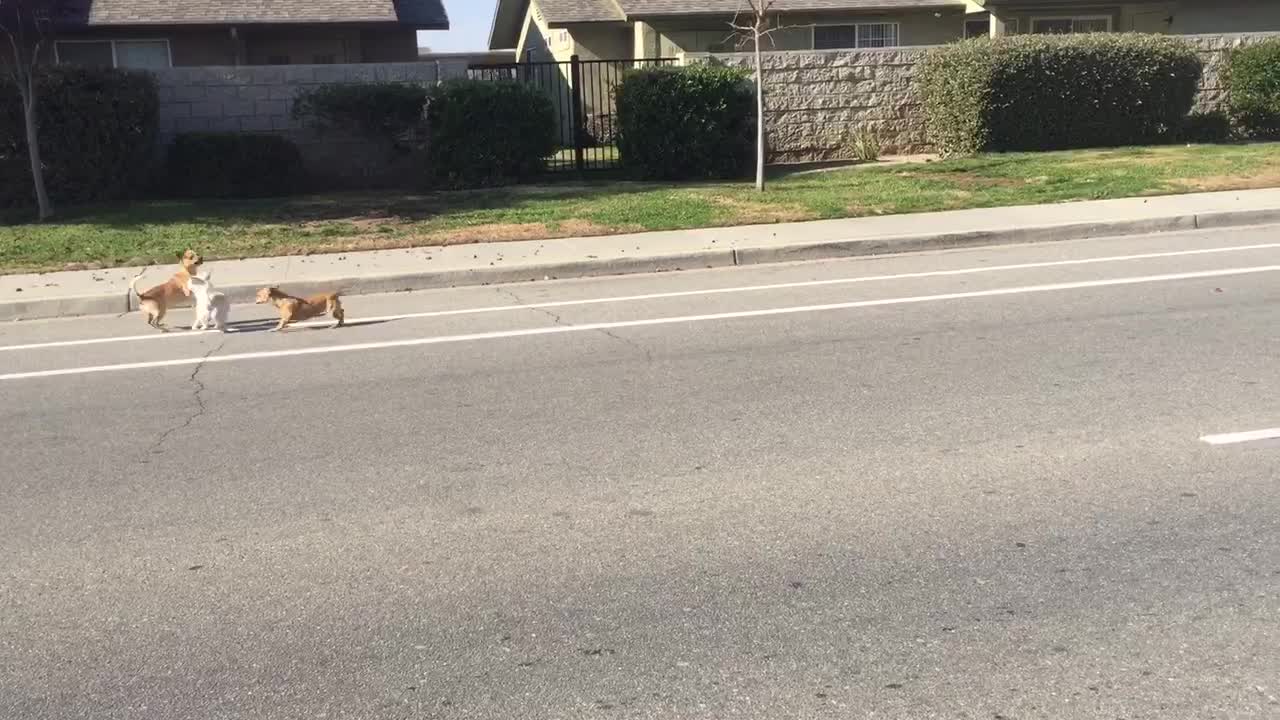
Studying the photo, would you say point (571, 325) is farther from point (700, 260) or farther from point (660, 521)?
point (660, 521)

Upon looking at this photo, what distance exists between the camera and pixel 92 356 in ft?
29.7

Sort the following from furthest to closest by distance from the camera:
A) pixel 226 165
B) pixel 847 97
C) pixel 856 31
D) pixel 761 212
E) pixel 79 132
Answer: pixel 856 31
pixel 847 97
pixel 226 165
pixel 79 132
pixel 761 212

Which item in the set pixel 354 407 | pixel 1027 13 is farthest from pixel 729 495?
pixel 1027 13

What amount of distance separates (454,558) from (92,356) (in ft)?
17.1

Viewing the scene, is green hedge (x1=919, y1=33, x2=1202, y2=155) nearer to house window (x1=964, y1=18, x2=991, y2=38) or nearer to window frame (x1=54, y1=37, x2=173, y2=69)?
house window (x1=964, y1=18, x2=991, y2=38)

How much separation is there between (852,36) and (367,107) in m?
12.5

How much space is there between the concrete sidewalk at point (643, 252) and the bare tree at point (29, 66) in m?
3.48

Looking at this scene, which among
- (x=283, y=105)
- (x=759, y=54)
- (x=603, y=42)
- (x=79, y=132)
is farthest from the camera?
(x=603, y=42)

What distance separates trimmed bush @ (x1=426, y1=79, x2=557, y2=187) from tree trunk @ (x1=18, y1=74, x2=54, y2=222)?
490 centimetres

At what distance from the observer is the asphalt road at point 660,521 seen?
13.2ft

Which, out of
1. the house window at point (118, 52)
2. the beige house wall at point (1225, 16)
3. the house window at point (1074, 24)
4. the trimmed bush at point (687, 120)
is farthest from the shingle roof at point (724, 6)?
the house window at point (118, 52)

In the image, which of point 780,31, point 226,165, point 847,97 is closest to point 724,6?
point 780,31

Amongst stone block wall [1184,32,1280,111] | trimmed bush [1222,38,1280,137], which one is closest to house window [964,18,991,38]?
stone block wall [1184,32,1280,111]

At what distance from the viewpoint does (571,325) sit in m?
9.50
